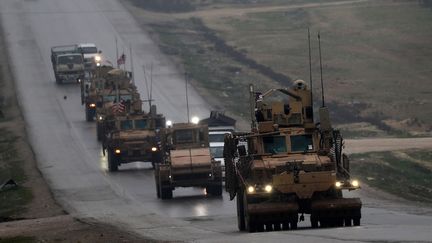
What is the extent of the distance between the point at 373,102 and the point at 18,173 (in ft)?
78.9

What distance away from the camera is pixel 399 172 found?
51.4m

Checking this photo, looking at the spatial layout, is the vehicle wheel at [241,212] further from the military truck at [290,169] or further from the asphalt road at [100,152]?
the asphalt road at [100,152]

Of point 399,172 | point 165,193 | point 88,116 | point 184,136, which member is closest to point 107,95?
point 88,116

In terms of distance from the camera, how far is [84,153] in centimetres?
6012

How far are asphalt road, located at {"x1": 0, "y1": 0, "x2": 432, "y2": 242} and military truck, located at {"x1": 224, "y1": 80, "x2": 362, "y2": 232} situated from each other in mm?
988

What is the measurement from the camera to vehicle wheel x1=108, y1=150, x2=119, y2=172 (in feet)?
178

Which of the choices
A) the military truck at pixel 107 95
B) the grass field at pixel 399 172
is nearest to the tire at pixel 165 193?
the grass field at pixel 399 172

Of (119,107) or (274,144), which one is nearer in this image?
(274,144)

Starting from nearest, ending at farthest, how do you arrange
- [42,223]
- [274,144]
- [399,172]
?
[274,144], [42,223], [399,172]

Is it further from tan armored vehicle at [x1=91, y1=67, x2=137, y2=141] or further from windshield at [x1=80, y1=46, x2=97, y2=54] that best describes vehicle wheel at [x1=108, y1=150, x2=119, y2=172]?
windshield at [x1=80, y1=46, x2=97, y2=54]

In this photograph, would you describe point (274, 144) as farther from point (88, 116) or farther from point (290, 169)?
point (88, 116)

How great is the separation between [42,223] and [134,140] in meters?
15.3

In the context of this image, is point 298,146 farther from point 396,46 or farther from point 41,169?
point 396,46

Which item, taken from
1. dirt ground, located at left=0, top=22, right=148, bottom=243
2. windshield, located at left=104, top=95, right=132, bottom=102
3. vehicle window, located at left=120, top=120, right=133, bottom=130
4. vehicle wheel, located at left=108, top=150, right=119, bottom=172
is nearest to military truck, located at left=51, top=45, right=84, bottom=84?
dirt ground, located at left=0, top=22, right=148, bottom=243
